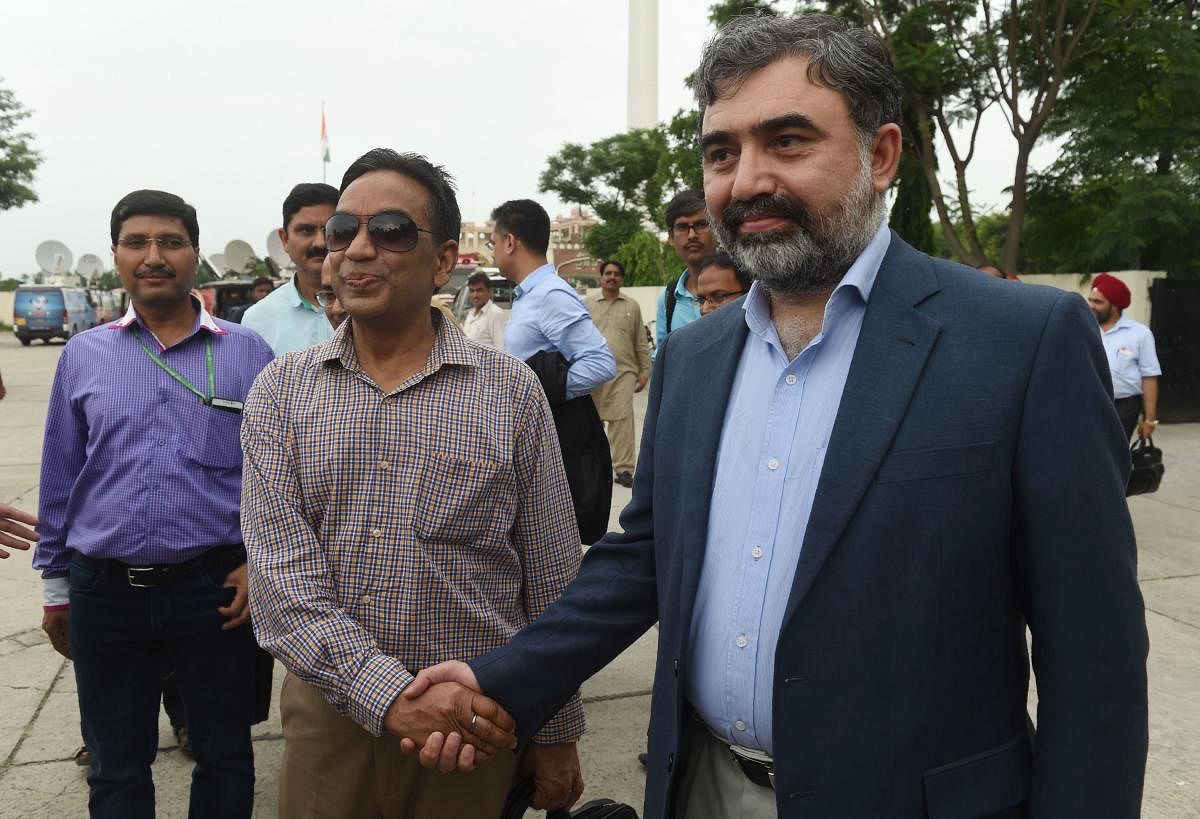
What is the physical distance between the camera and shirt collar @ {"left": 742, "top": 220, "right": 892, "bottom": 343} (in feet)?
5.50

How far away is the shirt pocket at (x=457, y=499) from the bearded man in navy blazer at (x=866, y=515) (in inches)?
18.3

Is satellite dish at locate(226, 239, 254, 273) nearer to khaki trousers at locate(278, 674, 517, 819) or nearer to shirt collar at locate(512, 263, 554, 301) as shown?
shirt collar at locate(512, 263, 554, 301)

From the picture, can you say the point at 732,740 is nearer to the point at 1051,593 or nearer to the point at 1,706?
the point at 1051,593

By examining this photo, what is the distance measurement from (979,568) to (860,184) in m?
0.69

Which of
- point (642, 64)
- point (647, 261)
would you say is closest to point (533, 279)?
point (647, 261)

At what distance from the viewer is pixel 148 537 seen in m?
2.68

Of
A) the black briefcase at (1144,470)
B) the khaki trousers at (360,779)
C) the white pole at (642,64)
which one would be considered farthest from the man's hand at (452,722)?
the white pole at (642,64)

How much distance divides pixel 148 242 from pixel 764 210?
6.70 ft

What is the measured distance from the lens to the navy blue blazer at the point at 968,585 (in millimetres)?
1421

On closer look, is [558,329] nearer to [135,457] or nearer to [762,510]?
[135,457]

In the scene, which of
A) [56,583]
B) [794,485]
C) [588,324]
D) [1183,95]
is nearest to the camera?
[794,485]

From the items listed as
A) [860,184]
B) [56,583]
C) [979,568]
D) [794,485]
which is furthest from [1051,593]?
[56,583]

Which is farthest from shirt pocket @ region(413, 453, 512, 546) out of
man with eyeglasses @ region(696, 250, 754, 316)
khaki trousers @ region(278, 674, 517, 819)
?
man with eyeglasses @ region(696, 250, 754, 316)

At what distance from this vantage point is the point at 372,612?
2078mm
